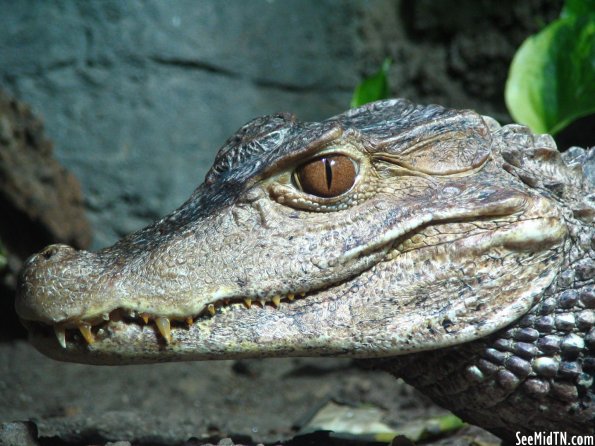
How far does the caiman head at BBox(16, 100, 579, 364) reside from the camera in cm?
227

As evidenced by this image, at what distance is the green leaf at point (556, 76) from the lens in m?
4.35

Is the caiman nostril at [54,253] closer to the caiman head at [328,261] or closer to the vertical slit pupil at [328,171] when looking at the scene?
the caiman head at [328,261]

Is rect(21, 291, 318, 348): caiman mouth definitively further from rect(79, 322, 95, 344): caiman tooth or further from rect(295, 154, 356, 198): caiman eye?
rect(295, 154, 356, 198): caiman eye

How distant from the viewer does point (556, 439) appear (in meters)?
2.56

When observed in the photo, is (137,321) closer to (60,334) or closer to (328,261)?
(60,334)

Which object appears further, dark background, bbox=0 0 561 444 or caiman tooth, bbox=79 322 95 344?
dark background, bbox=0 0 561 444

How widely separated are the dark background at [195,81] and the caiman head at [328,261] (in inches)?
115

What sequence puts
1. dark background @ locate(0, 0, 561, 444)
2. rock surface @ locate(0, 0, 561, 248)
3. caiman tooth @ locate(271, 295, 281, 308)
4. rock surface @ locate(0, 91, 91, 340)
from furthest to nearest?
rock surface @ locate(0, 0, 561, 248), dark background @ locate(0, 0, 561, 444), rock surface @ locate(0, 91, 91, 340), caiman tooth @ locate(271, 295, 281, 308)

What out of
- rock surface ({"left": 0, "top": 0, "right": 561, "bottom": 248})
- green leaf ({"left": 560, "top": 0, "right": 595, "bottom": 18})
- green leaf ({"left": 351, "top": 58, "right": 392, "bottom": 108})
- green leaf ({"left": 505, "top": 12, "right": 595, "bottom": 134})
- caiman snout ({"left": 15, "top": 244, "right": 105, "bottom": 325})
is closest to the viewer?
caiman snout ({"left": 15, "top": 244, "right": 105, "bottom": 325})

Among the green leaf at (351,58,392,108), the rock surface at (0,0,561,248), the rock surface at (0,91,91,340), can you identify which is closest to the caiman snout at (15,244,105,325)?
the green leaf at (351,58,392,108)

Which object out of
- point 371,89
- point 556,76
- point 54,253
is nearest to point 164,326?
point 54,253

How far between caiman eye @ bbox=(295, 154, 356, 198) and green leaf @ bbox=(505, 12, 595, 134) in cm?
237

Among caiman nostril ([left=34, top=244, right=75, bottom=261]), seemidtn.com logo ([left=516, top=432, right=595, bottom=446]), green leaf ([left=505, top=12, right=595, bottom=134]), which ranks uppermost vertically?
green leaf ([left=505, top=12, right=595, bottom=134])

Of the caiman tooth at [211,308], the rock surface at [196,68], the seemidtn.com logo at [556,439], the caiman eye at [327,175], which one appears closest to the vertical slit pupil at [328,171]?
the caiman eye at [327,175]
